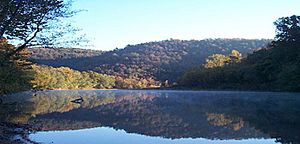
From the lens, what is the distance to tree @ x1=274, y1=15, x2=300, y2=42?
64.5 metres

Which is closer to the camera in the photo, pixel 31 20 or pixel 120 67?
pixel 31 20

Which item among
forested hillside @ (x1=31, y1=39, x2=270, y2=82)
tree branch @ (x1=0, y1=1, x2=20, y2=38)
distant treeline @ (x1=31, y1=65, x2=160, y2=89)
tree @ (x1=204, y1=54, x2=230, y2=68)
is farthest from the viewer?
forested hillside @ (x1=31, y1=39, x2=270, y2=82)

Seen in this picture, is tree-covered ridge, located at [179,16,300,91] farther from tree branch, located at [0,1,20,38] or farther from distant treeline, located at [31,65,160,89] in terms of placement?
tree branch, located at [0,1,20,38]

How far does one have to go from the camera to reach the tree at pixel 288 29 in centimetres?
6446

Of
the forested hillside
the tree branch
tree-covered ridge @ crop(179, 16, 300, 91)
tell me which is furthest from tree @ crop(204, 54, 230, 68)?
the tree branch

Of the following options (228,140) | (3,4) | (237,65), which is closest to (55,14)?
(3,4)

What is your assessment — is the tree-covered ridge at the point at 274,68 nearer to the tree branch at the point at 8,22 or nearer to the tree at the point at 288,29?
the tree at the point at 288,29

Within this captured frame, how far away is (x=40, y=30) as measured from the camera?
45.9ft

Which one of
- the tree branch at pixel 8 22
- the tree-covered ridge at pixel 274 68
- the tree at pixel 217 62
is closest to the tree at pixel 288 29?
the tree-covered ridge at pixel 274 68

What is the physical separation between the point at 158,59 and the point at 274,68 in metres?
84.5

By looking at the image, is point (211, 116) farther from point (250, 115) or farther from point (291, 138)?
point (291, 138)

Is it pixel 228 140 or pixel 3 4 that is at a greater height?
pixel 3 4

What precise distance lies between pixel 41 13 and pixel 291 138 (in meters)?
10.2

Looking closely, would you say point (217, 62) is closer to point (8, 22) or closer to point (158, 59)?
point (158, 59)
